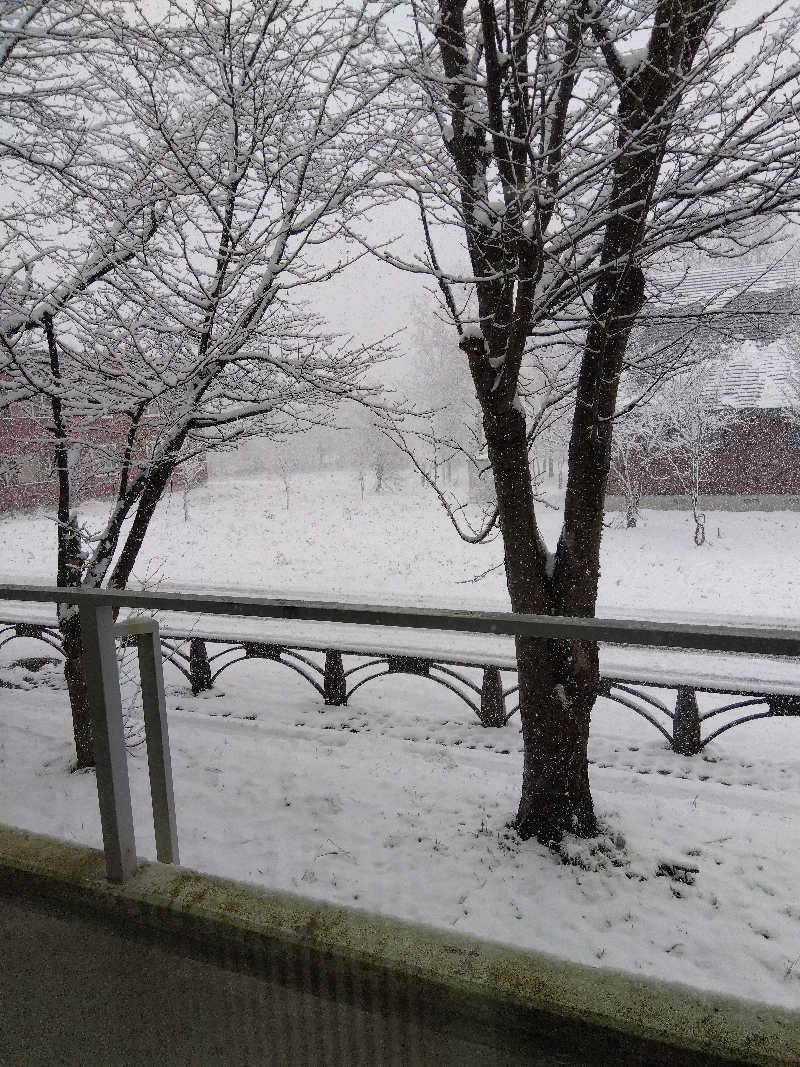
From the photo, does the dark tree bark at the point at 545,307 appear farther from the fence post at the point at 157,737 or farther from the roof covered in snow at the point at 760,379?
the roof covered in snow at the point at 760,379

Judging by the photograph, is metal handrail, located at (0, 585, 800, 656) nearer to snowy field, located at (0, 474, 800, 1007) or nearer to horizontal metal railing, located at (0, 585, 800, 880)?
horizontal metal railing, located at (0, 585, 800, 880)

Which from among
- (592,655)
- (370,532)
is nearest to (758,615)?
(592,655)

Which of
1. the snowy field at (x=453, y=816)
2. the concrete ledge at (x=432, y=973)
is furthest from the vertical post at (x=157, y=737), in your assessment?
the snowy field at (x=453, y=816)

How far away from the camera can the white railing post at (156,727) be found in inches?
88.6

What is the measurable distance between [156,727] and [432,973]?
1.22 metres

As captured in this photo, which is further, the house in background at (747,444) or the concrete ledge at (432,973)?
the house in background at (747,444)

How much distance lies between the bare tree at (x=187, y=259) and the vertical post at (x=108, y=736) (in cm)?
325

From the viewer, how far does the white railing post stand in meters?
2.25

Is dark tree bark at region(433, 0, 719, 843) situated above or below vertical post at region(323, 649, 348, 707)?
above

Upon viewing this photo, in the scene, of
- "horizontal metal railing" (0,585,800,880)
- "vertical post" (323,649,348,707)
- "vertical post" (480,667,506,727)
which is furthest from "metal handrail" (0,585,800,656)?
"vertical post" (323,649,348,707)

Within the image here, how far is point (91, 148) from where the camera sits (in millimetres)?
5938

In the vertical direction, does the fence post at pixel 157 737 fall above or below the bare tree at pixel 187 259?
below

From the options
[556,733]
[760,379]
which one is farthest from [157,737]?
[760,379]

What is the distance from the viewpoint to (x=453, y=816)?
4.86 meters
